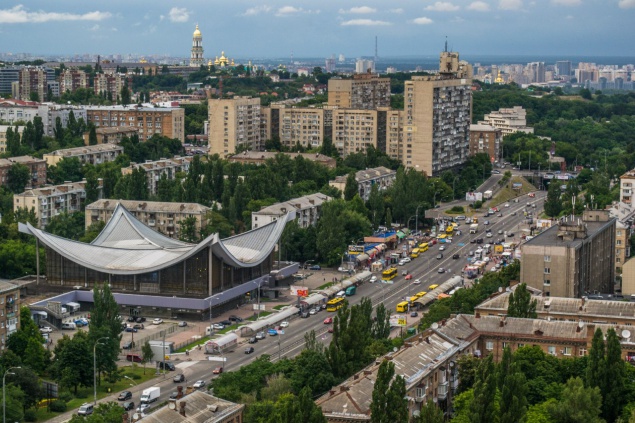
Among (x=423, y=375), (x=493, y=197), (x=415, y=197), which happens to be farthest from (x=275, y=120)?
(x=423, y=375)

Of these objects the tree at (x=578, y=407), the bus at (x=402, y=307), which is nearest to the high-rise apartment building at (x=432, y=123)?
the bus at (x=402, y=307)

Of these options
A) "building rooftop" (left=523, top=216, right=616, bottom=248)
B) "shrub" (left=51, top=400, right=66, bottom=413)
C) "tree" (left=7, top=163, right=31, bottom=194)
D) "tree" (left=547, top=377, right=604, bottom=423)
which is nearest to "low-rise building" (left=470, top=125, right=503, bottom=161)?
"tree" (left=7, top=163, right=31, bottom=194)

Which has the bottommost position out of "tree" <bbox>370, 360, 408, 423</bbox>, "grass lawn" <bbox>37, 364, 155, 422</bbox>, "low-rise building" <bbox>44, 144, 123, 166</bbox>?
"grass lawn" <bbox>37, 364, 155, 422</bbox>

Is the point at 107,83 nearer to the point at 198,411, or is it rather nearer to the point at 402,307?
the point at 402,307

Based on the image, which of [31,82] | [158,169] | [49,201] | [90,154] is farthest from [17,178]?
[31,82]

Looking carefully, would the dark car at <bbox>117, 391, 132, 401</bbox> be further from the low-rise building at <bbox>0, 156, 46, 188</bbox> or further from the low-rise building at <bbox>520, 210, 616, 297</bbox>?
the low-rise building at <bbox>0, 156, 46, 188</bbox>
